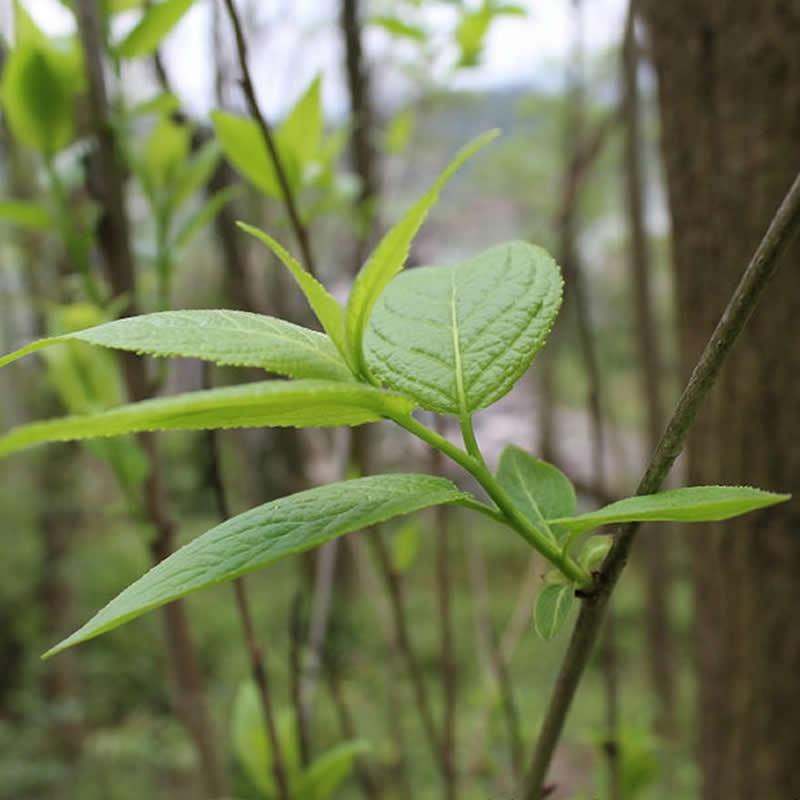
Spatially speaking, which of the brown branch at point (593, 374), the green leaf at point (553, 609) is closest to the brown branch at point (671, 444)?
the green leaf at point (553, 609)

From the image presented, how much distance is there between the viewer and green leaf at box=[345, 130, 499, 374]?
151mm

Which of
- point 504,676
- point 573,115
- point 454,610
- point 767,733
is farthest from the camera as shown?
point 454,610

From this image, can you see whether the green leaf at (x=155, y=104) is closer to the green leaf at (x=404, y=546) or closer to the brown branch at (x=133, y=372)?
the brown branch at (x=133, y=372)

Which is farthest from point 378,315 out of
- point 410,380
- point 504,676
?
point 504,676

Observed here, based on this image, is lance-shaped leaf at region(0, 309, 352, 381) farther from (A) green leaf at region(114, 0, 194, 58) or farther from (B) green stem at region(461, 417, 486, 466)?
(A) green leaf at region(114, 0, 194, 58)

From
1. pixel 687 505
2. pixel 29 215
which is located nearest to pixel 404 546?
pixel 29 215

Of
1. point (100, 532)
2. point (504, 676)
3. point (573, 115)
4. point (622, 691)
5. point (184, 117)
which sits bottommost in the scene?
point (622, 691)

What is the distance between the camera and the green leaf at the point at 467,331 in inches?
6.6

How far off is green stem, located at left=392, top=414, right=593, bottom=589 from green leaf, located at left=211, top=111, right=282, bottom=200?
26 centimetres

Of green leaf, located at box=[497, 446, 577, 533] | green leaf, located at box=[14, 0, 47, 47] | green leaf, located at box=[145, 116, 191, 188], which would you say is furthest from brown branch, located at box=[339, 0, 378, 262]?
green leaf, located at box=[497, 446, 577, 533]

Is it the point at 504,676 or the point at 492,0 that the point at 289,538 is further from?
the point at 492,0

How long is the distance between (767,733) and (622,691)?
226cm

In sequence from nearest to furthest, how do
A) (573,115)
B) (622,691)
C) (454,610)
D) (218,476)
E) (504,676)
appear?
(218,476), (504,676), (573,115), (622,691), (454,610)

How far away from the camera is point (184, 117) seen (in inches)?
21.8
